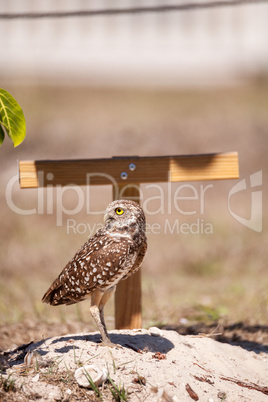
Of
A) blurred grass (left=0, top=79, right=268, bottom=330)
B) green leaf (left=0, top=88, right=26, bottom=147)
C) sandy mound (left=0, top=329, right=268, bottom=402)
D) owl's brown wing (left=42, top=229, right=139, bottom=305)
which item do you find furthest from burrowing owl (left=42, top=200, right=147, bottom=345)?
blurred grass (left=0, top=79, right=268, bottom=330)

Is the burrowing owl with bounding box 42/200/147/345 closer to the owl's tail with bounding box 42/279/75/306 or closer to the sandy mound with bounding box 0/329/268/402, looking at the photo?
the owl's tail with bounding box 42/279/75/306

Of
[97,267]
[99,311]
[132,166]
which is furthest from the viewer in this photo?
[132,166]

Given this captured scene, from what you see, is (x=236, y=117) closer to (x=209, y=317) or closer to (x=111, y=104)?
(x=111, y=104)

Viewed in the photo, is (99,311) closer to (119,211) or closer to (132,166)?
(119,211)

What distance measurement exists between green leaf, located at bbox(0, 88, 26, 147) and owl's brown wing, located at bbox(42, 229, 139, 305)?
0.97 m

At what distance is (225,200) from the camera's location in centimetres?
1122

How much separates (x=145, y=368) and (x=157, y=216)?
23.5 ft

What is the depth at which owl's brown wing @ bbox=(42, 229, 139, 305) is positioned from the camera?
11.0 feet

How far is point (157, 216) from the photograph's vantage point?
34.0 feet

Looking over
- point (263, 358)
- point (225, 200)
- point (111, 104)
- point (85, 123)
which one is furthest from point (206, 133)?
point (263, 358)

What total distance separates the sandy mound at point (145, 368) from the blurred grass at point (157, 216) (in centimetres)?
139

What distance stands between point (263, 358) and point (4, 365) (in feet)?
6.79

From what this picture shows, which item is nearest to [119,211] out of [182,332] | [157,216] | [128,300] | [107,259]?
[107,259]

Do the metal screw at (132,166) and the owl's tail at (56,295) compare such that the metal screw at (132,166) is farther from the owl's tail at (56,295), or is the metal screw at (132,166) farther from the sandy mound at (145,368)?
the sandy mound at (145,368)
